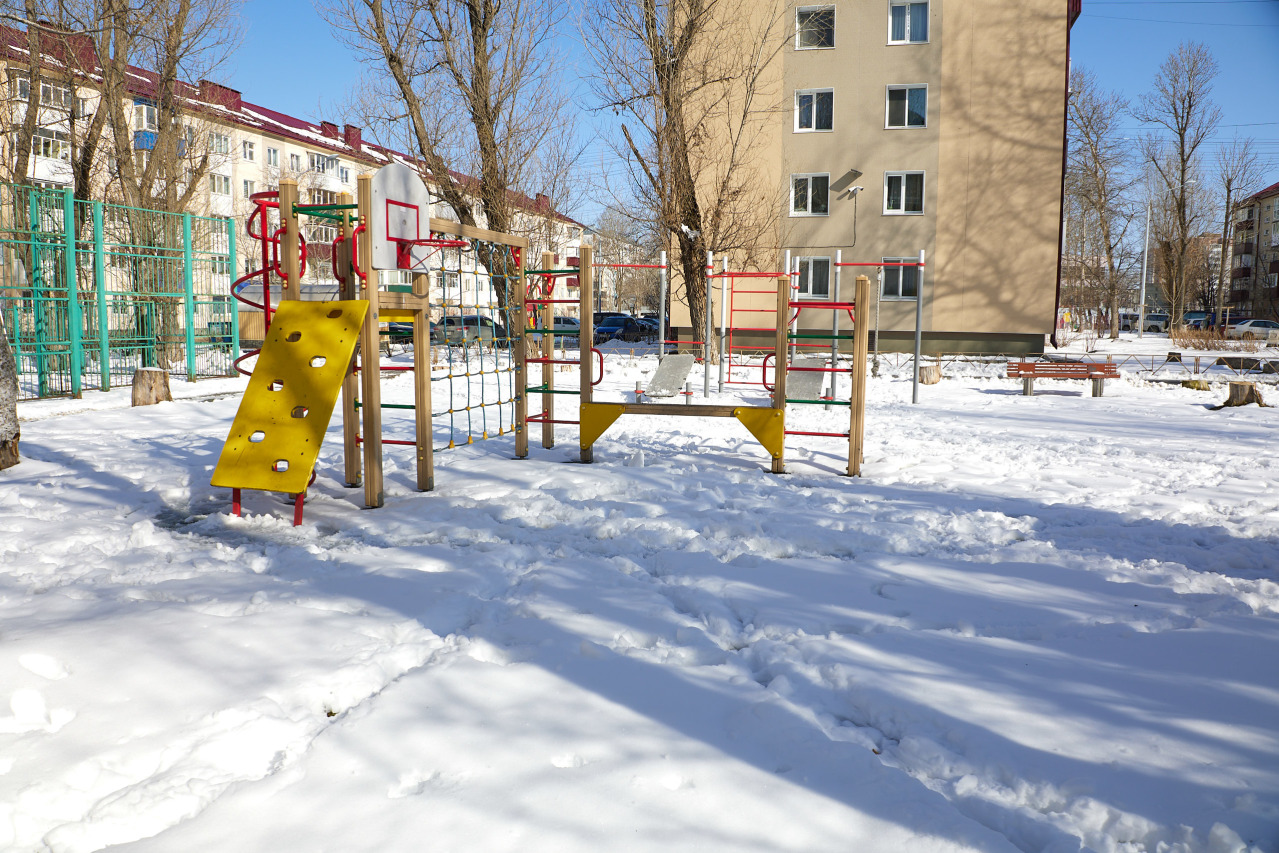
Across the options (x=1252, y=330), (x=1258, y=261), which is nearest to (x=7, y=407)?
(x=1252, y=330)

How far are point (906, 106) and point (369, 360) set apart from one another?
21839mm

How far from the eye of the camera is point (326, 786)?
7.62ft

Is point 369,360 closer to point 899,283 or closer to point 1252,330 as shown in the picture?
point 899,283

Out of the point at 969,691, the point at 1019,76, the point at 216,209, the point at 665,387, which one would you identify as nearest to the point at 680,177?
the point at 665,387

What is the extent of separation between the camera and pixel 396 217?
5.79m

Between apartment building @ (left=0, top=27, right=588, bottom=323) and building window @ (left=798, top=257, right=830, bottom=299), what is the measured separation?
21.7ft

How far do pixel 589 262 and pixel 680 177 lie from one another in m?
12.1

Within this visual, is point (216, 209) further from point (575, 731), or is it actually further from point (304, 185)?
point (575, 731)

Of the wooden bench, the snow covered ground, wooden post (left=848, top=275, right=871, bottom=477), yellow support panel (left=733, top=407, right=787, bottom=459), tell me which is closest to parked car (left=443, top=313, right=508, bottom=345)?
the snow covered ground

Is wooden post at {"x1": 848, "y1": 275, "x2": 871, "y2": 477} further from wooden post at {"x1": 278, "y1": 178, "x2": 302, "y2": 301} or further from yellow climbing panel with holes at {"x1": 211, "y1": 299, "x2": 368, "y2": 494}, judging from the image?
wooden post at {"x1": 278, "y1": 178, "x2": 302, "y2": 301}

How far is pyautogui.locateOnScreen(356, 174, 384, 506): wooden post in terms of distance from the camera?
5527 millimetres

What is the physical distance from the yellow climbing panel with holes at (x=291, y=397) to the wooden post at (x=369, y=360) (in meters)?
0.10

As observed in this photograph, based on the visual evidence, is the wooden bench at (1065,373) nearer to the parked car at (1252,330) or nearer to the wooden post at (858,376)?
the wooden post at (858,376)

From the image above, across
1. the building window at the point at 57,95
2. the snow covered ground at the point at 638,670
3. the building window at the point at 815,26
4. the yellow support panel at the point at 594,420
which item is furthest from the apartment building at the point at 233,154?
the building window at the point at 815,26
